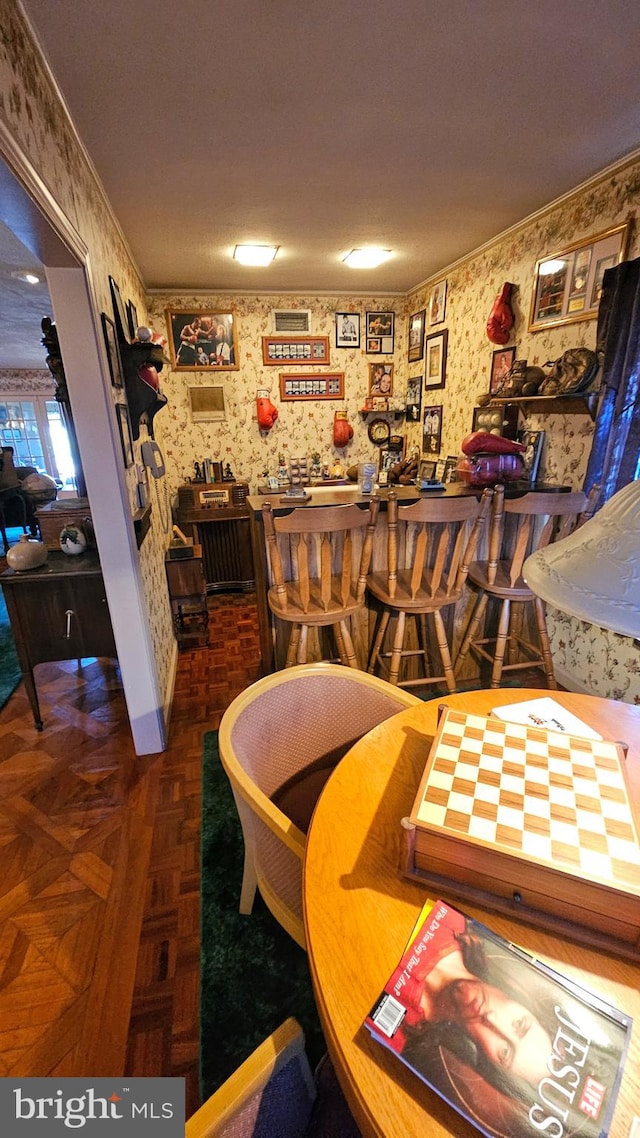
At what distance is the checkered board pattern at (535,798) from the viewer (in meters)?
0.66

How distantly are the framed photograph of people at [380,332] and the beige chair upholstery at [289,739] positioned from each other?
3.85 m

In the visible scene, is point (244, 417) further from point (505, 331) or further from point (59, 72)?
point (59, 72)

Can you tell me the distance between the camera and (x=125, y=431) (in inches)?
82.7

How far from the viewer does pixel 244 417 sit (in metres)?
4.21

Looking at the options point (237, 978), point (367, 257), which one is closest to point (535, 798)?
point (237, 978)

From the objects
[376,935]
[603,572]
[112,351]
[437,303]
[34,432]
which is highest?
[437,303]

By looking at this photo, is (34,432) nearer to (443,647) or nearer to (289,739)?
(443,647)

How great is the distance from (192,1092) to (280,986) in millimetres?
276

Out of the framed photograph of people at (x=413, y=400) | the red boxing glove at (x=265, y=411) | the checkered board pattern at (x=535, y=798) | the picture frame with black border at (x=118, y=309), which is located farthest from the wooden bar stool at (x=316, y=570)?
the framed photograph of people at (x=413, y=400)

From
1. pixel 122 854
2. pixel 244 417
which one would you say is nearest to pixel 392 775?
pixel 122 854

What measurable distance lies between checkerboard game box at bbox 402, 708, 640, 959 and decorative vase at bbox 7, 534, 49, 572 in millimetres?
1994

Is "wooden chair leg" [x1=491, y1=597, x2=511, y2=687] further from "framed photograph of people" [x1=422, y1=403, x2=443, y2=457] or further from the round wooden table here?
"framed photograph of people" [x1=422, y1=403, x2=443, y2=457]

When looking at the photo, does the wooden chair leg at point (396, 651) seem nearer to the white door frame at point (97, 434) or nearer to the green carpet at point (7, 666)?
the white door frame at point (97, 434)

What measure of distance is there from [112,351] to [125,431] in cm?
33
